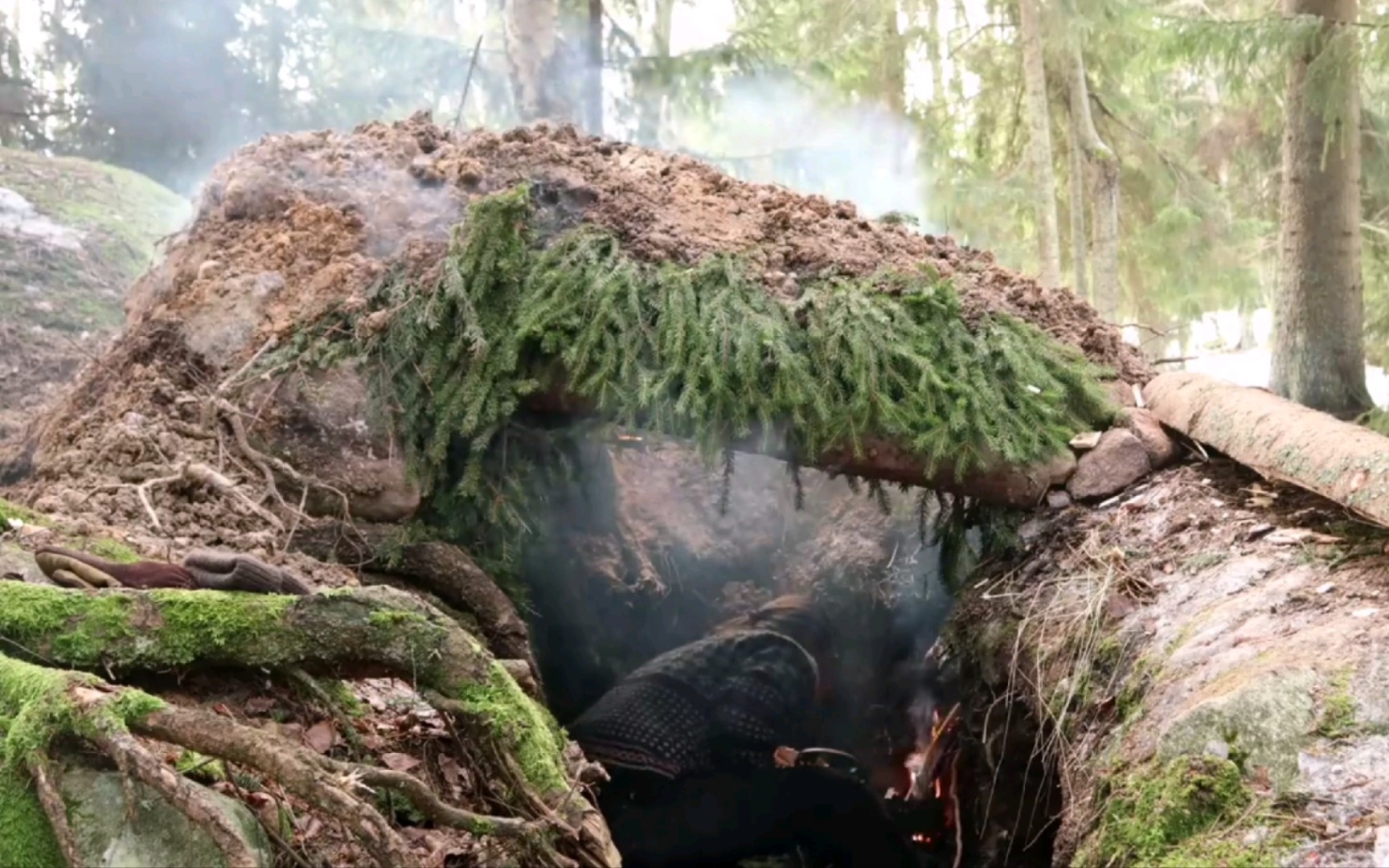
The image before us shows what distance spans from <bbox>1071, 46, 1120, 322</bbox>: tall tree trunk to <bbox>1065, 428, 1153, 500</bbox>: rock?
17.6 ft

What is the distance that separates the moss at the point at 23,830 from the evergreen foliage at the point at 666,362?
3.07 metres

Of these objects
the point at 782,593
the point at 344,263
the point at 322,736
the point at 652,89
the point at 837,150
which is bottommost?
the point at 782,593

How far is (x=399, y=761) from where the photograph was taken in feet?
11.2

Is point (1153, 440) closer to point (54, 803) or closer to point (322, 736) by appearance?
point (322, 736)

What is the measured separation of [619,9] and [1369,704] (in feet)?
38.1

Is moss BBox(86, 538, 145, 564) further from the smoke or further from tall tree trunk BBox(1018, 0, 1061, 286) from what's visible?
the smoke

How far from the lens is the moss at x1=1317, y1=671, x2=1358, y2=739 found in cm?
326

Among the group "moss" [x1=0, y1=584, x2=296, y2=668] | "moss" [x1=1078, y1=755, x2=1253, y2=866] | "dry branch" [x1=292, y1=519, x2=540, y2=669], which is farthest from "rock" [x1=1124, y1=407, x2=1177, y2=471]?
"moss" [x1=0, y1=584, x2=296, y2=668]

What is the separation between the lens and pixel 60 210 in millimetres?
11477

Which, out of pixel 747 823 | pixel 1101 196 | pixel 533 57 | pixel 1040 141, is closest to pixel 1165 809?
pixel 747 823

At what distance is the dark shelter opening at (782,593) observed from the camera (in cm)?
677

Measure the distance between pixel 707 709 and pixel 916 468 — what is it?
7.27ft

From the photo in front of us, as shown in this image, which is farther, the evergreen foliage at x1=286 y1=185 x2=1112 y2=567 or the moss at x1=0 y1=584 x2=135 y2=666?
the evergreen foliage at x1=286 y1=185 x2=1112 y2=567

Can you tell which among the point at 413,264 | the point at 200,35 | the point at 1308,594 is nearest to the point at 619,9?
the point at 200,35
